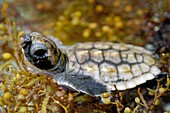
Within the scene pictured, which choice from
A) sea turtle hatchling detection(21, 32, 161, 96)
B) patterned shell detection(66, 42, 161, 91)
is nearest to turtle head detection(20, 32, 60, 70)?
sea turtle hatchling detection(21, 32, 161, 96)

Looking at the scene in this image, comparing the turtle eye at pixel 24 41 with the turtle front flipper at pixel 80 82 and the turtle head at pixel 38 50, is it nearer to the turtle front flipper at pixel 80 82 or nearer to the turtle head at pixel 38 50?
the turtle head at pixel 38 50

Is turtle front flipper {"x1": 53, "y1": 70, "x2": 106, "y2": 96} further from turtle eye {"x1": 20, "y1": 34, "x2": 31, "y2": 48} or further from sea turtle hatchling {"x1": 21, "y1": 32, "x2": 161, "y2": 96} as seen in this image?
turtle eye {"x1": 20, "y1": 34, "x2": 31, "y2": 48}

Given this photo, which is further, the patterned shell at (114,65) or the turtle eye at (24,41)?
the patterned shell at (114,65)

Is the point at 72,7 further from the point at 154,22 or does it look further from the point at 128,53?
the point at 128,53

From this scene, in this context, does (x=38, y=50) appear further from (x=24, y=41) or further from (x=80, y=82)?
(x=80, y=82)

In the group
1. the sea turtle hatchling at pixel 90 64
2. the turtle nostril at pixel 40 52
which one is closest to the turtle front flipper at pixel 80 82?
the sea turtle hatchling at pixel 90 64
